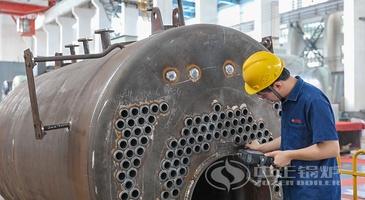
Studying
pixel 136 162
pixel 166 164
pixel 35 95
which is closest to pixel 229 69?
pixel 166 164

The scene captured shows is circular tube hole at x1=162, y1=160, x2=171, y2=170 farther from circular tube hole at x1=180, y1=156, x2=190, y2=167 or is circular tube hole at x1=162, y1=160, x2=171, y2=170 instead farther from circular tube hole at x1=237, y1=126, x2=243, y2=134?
circular tube hole at x1=237, y1=126, x2=243, y2=134

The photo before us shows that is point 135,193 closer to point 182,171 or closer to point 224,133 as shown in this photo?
point 182,171

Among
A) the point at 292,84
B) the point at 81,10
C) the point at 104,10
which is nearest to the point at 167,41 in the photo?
the point at 292,84

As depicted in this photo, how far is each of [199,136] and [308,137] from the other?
22.6 inches

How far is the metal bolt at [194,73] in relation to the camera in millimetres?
2209

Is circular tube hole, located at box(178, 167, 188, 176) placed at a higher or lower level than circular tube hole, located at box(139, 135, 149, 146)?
lower

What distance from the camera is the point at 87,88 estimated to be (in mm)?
2201

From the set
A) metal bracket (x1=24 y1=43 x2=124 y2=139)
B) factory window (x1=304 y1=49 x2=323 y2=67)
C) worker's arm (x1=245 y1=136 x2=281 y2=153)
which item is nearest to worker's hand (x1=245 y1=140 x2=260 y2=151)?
worker's arm (x1=245 y1=136 x2=281 y2=153)

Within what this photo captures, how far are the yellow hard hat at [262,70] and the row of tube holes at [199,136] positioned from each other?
0.33 m

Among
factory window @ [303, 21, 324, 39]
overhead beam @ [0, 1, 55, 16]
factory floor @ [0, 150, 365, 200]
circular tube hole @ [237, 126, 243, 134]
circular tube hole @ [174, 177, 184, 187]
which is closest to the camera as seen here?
circular tube hole @ [174, 177, 184, 187]

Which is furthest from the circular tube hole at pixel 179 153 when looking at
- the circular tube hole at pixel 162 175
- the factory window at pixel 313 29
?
the factory window at pixel 313 29

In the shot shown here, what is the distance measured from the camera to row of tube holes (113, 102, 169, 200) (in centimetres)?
196

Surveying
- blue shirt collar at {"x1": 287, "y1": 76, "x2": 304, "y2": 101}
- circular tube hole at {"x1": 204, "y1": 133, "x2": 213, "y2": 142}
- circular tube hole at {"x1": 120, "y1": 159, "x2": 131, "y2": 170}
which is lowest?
circular tube hole at {"x1": 120, "y1": 159, "x2": 131, "y2": 170}

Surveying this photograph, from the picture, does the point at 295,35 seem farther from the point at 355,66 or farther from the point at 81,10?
the point at 81,10
